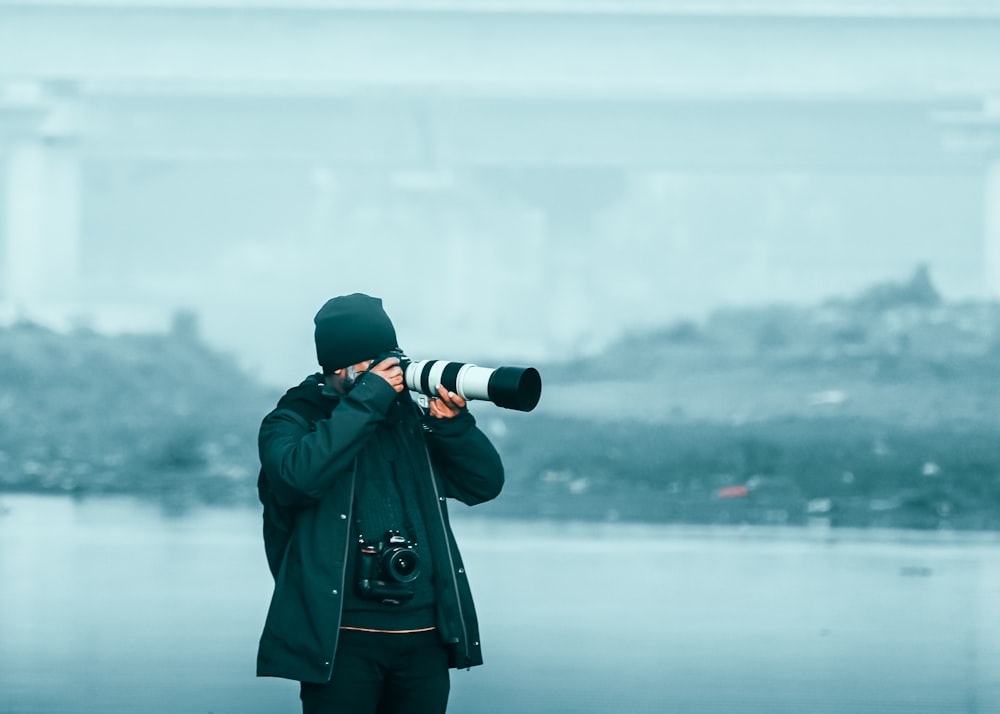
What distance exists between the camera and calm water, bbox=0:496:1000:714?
15.8 ft

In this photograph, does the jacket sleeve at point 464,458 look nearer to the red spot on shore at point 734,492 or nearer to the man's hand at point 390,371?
the man's hand at point 390,371

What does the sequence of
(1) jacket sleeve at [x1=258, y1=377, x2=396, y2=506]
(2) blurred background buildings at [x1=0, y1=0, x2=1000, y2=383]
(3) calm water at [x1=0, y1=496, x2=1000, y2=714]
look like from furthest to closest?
(2) blurred background buildings at [x1=0, y1=0, x2=1000, y2=383], (3) calm water at [x1=0, y1=496, x2=1000, y2=714], (1) jacket sleeve at [x1=258, y1=377, x2=396, y2=506]

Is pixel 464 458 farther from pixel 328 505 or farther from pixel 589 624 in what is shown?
pixel 589 624

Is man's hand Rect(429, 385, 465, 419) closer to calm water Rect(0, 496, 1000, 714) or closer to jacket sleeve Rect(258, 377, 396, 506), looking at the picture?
jacket sleeve Rect(258, 377, 396, 506)

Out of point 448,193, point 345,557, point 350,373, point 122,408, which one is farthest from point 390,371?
point 122,408

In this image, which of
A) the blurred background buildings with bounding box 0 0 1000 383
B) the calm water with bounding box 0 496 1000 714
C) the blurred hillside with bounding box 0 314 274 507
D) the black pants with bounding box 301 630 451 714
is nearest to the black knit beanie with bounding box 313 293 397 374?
the black pants with bounding box 301 630 451 714

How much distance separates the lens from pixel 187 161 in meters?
15.8

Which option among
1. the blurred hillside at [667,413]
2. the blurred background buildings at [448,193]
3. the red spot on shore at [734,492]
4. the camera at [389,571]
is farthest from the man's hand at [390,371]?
the blurred background buildings at [448,193]

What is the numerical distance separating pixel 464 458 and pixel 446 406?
0.42 feet

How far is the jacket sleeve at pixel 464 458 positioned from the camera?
2.90 meters

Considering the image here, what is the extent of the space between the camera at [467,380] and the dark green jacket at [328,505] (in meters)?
0.07

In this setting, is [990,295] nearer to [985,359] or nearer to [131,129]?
[985,359]

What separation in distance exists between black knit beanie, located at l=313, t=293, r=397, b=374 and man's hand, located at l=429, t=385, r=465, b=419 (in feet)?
0.51

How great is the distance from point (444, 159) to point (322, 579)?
1332 cm
